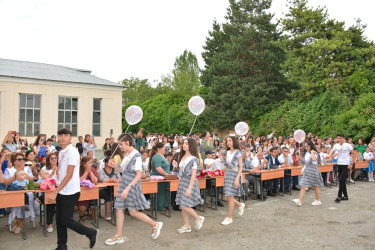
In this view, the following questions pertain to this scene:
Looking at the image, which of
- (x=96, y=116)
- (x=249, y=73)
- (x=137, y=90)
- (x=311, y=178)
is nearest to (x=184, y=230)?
(x=311, y=178)

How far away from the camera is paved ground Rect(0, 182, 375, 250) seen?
5.23 meters

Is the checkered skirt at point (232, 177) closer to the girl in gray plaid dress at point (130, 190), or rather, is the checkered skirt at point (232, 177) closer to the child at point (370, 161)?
the girl in gray plaid dress at point (130, 190)

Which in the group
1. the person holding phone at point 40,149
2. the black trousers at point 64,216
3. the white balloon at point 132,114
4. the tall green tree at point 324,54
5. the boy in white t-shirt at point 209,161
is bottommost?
the black trousers at point 64,216

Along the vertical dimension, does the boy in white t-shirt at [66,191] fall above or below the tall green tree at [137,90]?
below

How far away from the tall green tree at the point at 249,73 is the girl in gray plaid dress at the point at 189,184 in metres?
19.4

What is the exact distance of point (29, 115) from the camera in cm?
2475

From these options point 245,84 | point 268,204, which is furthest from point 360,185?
point 245,84

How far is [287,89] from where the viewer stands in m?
25.1

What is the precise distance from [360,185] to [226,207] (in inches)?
254

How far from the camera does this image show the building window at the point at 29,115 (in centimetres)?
2448

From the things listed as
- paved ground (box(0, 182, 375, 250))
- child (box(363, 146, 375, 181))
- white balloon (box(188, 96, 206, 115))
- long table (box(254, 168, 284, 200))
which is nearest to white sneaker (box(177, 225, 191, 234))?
paved ground (box(0, 182, 375, 250))

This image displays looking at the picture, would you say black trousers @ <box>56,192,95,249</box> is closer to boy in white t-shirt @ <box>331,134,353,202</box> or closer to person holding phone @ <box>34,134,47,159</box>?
person holding phone @ <box>34,134,47,159</box>

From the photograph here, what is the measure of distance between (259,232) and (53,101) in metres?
23.4

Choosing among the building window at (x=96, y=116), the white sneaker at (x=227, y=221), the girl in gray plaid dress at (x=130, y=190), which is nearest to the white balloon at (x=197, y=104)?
the white sneaker at (x=227, y=221)
